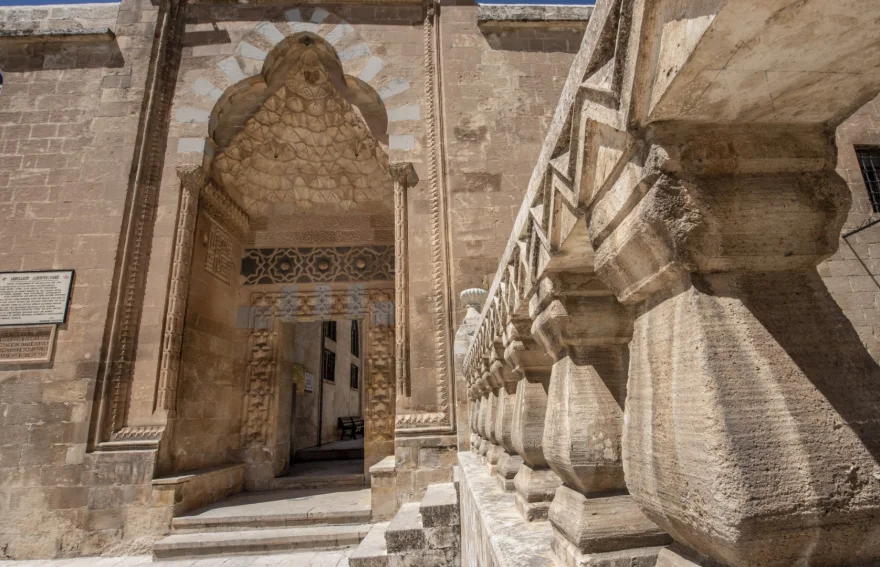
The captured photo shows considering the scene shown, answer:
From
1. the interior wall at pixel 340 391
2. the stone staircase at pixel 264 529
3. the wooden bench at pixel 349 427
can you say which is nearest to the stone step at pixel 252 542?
the stone staircase at pixel 264 529

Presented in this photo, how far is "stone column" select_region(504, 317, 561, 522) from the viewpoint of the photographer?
1333 millimetres

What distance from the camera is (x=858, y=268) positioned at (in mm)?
5082

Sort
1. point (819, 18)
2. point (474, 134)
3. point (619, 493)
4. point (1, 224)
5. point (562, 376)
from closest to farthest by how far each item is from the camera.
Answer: point (819, 18) < point (619, 493) < point (562, 376) < point (1, 224) < point (474, 134)

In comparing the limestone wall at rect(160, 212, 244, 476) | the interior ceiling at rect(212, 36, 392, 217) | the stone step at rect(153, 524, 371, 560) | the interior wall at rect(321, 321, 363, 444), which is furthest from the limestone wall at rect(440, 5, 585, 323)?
the interior wall at rect(321, 321, 363, 444)

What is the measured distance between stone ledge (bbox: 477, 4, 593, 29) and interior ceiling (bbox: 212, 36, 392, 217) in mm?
2195

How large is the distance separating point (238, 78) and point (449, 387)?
4847 mm

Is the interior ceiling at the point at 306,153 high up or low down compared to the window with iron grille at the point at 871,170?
up

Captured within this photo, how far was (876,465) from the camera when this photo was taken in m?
0.54

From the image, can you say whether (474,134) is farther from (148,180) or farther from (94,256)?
(94,256)

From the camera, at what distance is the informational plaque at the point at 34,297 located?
5.07 meters

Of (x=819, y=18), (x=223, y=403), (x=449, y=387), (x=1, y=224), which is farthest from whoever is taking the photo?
(x=223, y=403)

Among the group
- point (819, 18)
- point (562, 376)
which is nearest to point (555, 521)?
point (562, 376)

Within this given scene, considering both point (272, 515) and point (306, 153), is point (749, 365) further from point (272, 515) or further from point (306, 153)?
point (306, 153)

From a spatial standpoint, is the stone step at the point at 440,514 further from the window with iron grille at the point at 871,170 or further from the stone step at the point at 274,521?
the window with iron grille at the point at 871,170
